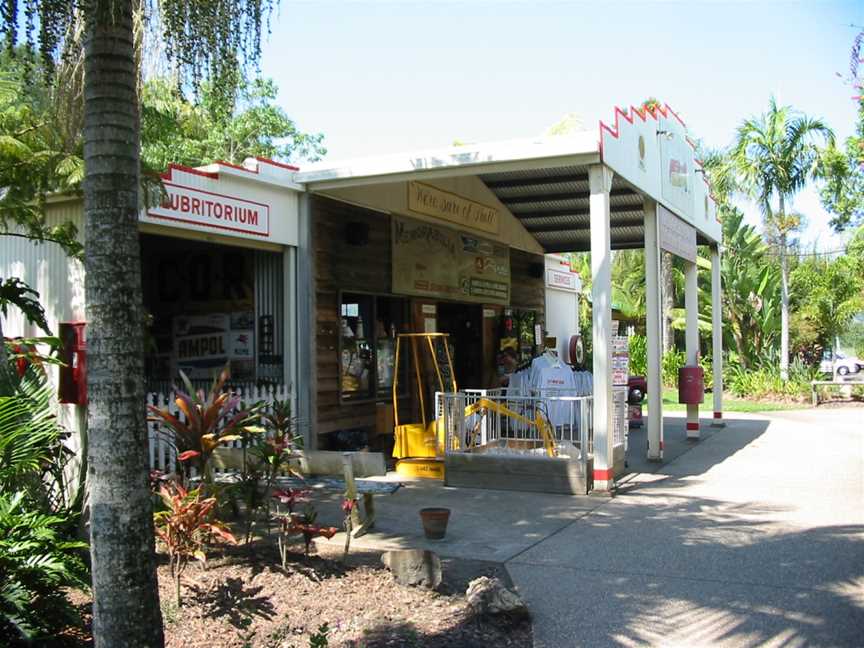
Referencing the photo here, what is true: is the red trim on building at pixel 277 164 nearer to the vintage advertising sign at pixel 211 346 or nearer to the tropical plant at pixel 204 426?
the vintage advertising sign at pixel 211 346

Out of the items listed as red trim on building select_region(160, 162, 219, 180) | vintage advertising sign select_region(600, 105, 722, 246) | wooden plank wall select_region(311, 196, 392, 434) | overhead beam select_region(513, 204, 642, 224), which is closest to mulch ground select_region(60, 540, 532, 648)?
red trim on building select_region(160, 162, 219, 180)

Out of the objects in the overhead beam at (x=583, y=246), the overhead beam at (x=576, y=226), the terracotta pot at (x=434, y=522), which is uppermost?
the overhead beam at (x=576, y=226)

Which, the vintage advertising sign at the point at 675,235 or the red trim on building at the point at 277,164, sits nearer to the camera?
the red trim on building at the point at 277,164

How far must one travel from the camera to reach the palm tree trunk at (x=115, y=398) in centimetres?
367

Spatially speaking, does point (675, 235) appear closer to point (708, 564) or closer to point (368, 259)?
point (368, 259)

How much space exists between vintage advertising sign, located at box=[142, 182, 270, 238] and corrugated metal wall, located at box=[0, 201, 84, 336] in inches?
34.7

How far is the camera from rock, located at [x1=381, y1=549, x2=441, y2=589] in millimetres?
5672

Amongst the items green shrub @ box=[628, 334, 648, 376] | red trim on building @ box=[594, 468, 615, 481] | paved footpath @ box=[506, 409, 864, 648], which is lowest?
paved footpath @ box=[506, 409, 864, 648]

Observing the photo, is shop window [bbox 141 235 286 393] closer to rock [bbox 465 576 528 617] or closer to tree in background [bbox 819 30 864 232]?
rock [bbox 465 576 528 617]

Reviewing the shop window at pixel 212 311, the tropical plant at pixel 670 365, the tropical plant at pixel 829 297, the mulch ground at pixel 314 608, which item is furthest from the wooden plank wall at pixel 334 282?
the tropical plant at pixel 829 297

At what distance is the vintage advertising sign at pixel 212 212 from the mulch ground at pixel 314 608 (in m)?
4.25

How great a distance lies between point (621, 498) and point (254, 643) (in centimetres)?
546

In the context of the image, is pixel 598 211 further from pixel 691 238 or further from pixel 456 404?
pixel 691 238

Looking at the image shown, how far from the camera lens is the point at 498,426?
34.3 ft
